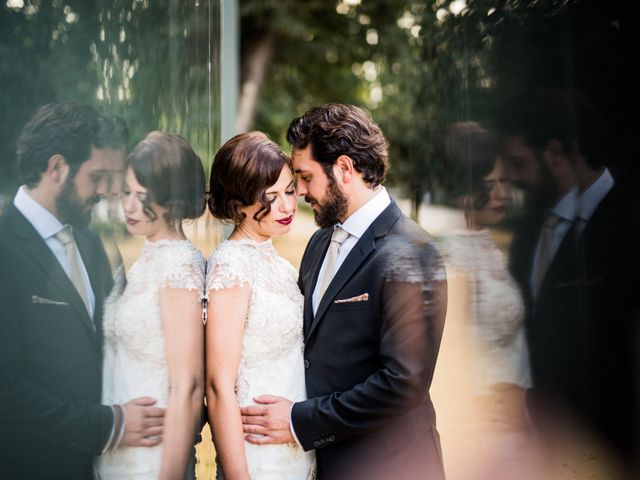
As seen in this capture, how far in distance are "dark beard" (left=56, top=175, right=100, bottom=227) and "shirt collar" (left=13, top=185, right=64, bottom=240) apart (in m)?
0.02

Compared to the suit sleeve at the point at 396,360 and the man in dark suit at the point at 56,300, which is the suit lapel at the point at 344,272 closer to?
the suit sleeve at the point at 396,360

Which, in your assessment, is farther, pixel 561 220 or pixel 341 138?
pixel 341 138

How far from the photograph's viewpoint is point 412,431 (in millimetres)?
1976

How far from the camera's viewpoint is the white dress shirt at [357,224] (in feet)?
6.67

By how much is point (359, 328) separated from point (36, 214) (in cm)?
92

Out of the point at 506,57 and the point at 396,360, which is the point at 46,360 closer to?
the point at 396,360

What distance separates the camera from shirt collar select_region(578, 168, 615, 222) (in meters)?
1.72

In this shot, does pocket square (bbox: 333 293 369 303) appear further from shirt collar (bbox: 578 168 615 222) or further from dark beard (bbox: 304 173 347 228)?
shirt collar (bbox: 578 168 615 222)

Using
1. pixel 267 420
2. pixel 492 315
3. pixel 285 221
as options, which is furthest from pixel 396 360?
pixel 285 221

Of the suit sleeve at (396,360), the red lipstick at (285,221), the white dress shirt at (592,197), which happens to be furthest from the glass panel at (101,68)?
the white dress shirt at (592,197)

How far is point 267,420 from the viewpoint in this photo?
192 cm

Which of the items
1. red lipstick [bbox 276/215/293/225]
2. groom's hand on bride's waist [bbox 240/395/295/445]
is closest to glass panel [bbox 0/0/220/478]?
red lipstick [bbox 276/215/293/225]

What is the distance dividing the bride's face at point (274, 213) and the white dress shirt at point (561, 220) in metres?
0.73

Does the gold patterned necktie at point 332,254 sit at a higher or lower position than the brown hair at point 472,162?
lower
